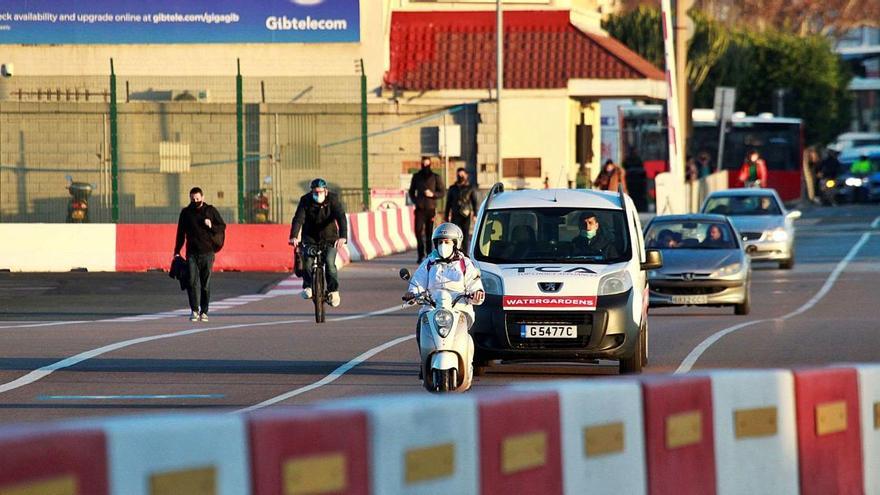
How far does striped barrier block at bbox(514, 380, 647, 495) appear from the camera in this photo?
705 centimetres

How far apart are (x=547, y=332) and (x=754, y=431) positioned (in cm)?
804

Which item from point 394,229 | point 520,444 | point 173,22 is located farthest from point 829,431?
point 173,22

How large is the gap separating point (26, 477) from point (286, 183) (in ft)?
130

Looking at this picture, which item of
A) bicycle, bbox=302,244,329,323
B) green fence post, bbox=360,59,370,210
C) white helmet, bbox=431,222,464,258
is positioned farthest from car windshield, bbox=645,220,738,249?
green fence post, bbox=360,59,370,210

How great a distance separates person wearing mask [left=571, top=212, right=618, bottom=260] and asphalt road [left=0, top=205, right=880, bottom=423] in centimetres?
104

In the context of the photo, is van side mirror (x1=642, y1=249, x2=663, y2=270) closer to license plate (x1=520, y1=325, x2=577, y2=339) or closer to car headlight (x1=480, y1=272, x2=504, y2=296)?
license plate (x1=520, y1=325, x2=577, y2=339)

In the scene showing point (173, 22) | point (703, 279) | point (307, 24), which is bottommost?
point (703, 279)

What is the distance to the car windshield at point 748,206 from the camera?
36125 millimetres

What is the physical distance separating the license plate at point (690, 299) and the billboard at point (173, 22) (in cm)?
2539

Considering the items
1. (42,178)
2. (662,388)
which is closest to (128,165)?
(42,178)

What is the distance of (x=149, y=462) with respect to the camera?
5602 mm

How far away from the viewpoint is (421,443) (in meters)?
6.45

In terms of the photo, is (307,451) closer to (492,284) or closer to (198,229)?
(492,284)

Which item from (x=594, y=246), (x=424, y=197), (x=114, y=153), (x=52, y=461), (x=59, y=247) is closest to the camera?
(x=52, y=461)
